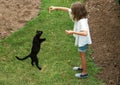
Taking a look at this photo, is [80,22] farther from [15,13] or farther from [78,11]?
[15,13]

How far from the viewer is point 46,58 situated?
7.88 m

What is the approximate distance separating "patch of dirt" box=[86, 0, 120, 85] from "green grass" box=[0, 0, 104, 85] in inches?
8.5

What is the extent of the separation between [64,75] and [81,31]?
43.6 inches

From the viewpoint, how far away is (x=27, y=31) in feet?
29.1

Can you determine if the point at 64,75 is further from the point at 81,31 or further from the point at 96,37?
the point at 96,37

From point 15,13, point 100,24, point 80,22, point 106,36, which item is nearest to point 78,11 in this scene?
point 80,22

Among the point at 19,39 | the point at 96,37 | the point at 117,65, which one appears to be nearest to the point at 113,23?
the point at 96,37

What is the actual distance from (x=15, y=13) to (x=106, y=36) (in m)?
2.48

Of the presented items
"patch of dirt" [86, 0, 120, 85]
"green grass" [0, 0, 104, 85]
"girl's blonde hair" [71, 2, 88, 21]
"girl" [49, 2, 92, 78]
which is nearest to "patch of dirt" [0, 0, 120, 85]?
"patch of dirt" [86, 0, 120, 85]

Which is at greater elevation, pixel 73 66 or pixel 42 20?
pixel 42 20

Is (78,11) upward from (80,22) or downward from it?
upward

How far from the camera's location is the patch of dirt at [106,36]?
752cm

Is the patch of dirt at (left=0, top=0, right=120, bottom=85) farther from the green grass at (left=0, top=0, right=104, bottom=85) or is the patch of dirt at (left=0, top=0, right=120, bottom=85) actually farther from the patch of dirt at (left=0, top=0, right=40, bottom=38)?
the green grass at (left=0, top=0, right=104, bottom=85)

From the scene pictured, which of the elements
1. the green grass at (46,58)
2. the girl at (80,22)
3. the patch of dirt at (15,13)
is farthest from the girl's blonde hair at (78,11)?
the patch of dirt at (15,13)
